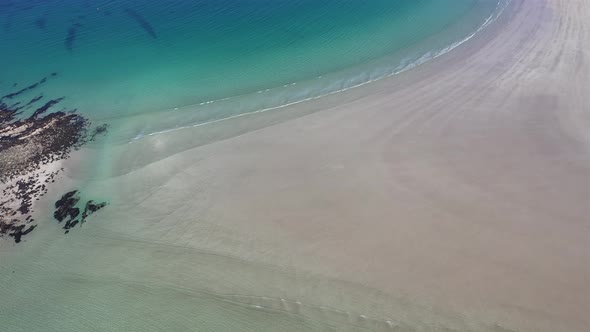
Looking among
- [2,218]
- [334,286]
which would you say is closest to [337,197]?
[334,286]

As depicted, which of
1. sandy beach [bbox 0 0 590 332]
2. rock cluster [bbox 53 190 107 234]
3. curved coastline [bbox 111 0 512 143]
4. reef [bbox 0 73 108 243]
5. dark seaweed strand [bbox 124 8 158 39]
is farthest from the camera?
dark seaweed strand [bbox 124 8 158 39]

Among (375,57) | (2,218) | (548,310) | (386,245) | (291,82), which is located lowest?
(548,310)

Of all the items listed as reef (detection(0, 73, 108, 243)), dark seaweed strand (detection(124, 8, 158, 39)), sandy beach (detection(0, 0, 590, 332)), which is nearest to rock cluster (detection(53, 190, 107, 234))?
reef (detection(0, 73, 108, 243))

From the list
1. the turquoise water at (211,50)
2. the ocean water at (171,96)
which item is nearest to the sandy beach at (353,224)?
Result: the ocean water at (171,96)

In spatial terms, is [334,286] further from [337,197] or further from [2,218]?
[2,218]

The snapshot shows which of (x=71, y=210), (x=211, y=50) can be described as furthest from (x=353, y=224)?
(x=211, y=50)

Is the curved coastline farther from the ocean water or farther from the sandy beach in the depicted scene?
the sandy beach
